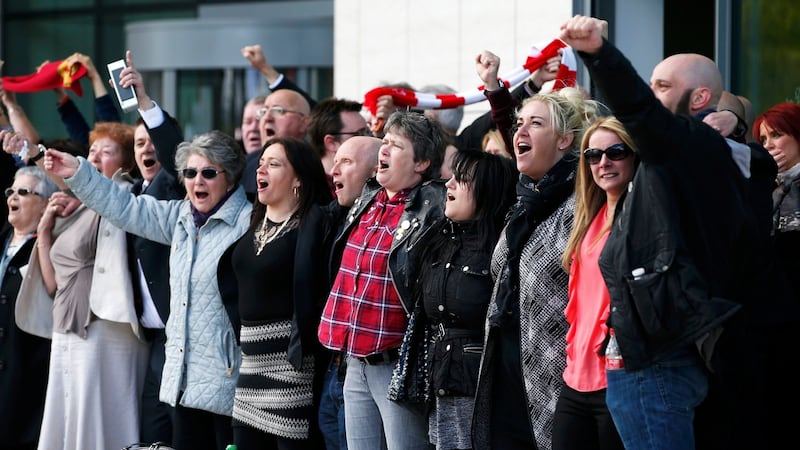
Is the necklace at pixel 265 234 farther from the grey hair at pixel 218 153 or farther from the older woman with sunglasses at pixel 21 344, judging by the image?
the older woman with sunglasses at pixel 21 344

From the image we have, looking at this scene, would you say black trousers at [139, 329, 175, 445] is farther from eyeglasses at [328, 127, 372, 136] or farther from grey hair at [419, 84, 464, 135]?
grey hair at [419, 84, 464, 135]

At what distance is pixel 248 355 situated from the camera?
256 inches

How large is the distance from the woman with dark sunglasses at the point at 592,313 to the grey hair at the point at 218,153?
110 inches

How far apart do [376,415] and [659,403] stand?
1877 mm

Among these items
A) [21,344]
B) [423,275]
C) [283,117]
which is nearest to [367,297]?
[423,275]

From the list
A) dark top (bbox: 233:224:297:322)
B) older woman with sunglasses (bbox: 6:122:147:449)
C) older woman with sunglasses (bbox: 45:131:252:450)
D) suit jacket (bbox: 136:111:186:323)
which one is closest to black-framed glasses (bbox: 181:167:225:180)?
older woman with sunglasses (bbox: 45:131:252:450)

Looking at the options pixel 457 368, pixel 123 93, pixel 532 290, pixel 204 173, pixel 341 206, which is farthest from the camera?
pixel 123 93

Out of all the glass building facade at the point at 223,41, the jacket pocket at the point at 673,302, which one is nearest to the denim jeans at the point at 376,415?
the jacket pocket at the point at 673,302

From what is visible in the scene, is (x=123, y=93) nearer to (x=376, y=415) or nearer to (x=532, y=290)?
(x=376, y=415)

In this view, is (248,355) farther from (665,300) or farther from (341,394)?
(665,300)

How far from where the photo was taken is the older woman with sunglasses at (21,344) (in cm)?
836

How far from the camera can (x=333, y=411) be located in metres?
6.28

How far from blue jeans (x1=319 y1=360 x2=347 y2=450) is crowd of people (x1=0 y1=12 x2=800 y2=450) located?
1 cm

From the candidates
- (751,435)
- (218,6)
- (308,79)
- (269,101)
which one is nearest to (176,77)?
(308,79)
